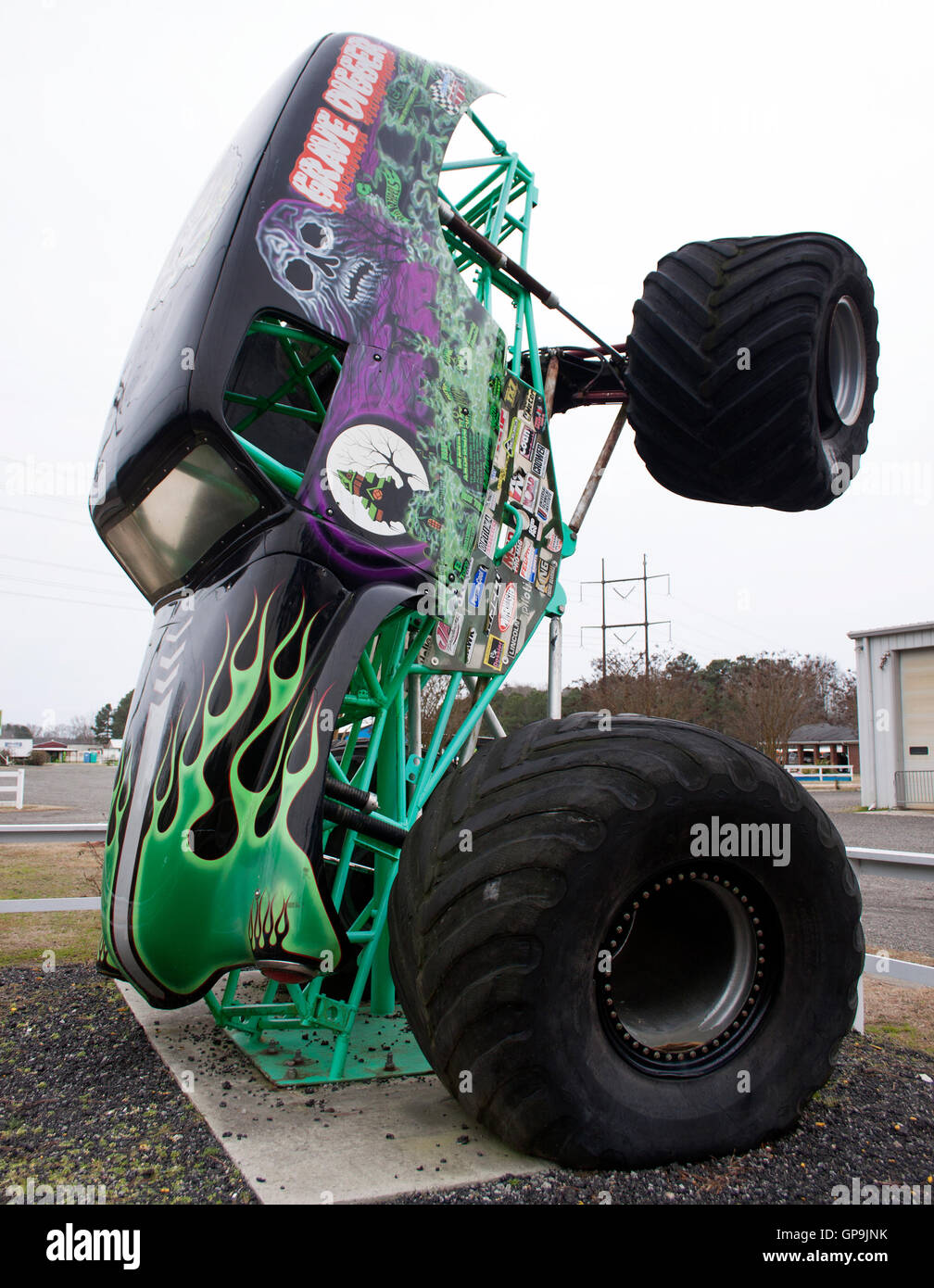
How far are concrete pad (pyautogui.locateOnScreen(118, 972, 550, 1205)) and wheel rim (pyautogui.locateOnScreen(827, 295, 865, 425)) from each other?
13.7ft

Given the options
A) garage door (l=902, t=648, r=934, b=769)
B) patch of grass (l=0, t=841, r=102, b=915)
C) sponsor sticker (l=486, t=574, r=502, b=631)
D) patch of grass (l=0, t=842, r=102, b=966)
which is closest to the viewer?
sponsor sticker (l=486, t=574, r=502, b=631)

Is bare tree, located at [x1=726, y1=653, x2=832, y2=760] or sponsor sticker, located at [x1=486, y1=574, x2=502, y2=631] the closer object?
sponsor sticker, located at [x1=486, y1=574, x2=502, y2=631]

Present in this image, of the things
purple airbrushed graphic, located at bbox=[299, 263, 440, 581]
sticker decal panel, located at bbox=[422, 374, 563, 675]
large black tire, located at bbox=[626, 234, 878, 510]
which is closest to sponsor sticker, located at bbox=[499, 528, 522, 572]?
sticker decal panel, located at bbox=[422, 374, 563, 675]

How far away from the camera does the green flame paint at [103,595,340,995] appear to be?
284cm

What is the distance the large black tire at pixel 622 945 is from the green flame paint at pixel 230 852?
→ 14.6 inches

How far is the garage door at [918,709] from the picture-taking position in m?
28.4

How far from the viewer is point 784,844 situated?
2.94 meters

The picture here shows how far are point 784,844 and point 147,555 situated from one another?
2.62 meters

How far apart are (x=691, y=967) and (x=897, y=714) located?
2898 cm

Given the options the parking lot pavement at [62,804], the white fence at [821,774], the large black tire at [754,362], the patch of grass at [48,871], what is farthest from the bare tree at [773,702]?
the large black tire at [754,362]

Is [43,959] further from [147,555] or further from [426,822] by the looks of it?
[426,822]

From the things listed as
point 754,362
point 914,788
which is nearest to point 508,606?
point 754,362

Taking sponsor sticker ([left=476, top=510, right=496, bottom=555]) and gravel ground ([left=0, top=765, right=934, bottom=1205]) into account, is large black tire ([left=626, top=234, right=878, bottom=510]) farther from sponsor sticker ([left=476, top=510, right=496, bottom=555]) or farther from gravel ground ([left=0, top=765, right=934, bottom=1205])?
gravel ground ([left=0, top=765, right=934, bottom=1205])

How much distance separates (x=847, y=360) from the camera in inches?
209
